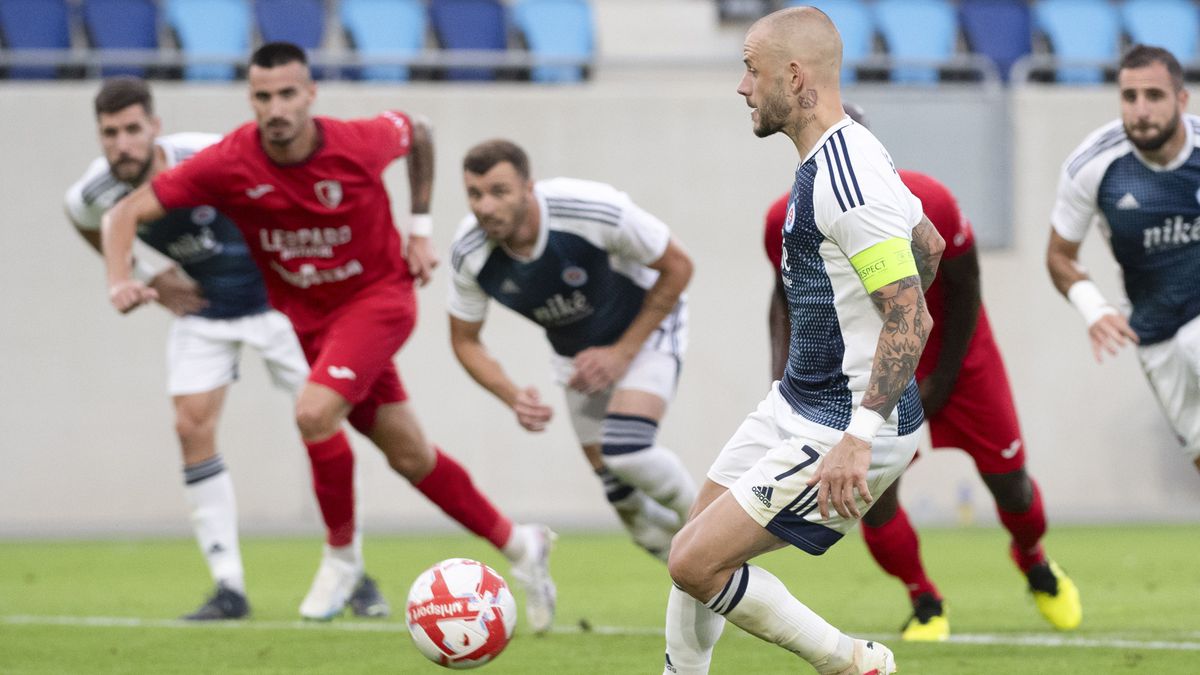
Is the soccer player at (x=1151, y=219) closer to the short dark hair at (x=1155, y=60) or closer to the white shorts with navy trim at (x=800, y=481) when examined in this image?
the short dark hair at (x=1155, y=60)

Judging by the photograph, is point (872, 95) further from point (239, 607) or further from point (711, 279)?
point (239, 607)

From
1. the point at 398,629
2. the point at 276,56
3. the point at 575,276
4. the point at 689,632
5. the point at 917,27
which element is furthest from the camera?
the point at 917,27

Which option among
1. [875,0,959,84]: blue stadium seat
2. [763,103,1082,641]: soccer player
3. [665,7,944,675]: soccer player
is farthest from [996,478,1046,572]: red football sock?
[875,0,959,84]: blue stadium seat

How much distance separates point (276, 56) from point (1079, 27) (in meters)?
11.4

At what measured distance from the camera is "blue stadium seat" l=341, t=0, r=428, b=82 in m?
15.0

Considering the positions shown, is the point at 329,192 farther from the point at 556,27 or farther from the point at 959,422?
the point at 556,27

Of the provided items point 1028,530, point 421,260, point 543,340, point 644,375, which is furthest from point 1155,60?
point 543,340

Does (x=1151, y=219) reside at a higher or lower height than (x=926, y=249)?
lower

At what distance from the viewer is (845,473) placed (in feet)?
13.0

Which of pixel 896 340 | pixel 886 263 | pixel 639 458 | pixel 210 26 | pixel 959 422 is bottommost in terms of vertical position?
pixel 639 458

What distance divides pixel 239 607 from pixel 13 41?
875cm

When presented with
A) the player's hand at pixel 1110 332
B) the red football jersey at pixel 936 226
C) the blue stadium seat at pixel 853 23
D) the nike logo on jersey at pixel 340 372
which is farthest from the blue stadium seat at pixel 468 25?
the player's hand at pixel 1110 332

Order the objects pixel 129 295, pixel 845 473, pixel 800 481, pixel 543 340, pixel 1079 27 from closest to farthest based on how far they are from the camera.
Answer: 1. pixel 845 473
2. pixel 800 481
3. pixel 129 295
4. pixel 543 340
5. pixel 1079 27

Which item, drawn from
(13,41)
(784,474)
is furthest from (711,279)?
(784,474)
